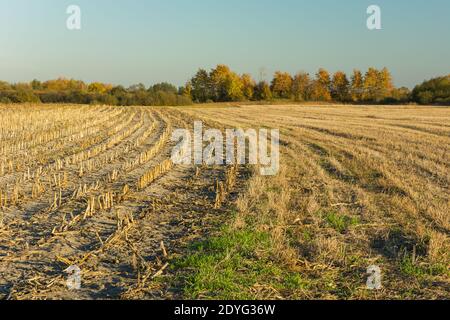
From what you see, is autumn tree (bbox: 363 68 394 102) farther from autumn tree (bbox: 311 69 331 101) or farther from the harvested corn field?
the harvested corn field

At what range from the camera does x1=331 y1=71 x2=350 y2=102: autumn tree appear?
9150cm

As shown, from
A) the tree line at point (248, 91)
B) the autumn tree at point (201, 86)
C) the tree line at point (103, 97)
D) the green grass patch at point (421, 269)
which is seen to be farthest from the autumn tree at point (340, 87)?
the green grass patch at point (421, 269)

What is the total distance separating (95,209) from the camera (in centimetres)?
875

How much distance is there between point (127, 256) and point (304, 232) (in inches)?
118

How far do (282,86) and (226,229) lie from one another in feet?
289

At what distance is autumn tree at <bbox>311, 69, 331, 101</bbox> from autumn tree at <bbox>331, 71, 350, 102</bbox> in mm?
1176

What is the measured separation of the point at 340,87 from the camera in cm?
9275

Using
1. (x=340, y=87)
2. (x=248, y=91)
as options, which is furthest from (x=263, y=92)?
(x=340, y=87)

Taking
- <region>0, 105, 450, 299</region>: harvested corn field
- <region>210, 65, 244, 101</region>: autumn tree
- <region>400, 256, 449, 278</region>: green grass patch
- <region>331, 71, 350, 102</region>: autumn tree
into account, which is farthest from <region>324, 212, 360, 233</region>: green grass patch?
<region>331, 71, 350, 102</region>: autumn tree

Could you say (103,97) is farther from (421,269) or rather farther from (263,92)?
(421,269)

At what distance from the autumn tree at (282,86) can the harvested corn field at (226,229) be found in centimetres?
7999

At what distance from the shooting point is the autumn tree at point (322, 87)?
300 ft

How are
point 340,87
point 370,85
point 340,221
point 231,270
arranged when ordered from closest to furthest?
point 231,270, point 340,221, point 370,85, point 340,87

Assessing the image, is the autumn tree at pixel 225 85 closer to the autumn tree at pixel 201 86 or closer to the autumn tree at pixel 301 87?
the autumn tree at pixel 201 86
